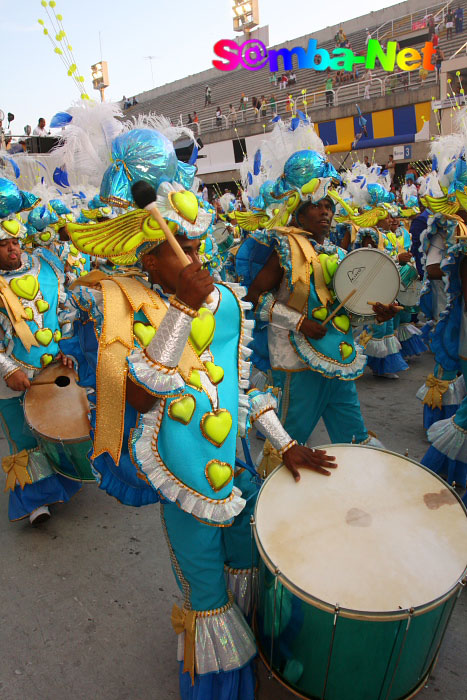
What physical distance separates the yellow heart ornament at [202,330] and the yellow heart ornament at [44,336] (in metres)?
1.80

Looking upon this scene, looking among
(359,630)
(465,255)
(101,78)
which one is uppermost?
(101,78)

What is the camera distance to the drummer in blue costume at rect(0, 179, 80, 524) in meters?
3.01

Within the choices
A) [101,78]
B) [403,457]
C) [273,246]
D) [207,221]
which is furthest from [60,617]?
[101,78]

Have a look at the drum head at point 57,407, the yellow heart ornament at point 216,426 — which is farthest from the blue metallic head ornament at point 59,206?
the yellow heart ornament at point 216,426

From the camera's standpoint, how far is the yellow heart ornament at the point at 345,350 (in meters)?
2.96

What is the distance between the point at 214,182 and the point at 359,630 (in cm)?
2028

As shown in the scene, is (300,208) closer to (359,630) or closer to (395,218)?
(359,630)

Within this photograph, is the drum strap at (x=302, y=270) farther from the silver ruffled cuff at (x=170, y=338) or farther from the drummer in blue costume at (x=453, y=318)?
the silver ruffled cuff at (x=170, y=338)

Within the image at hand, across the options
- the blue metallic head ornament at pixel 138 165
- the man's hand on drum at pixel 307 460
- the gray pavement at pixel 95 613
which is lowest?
the gray pavement at pixel 95 613

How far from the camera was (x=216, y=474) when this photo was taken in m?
1.62

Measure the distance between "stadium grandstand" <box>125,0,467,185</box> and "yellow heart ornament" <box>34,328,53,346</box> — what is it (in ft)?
25.2

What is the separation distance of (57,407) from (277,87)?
25231mm

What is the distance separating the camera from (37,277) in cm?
322

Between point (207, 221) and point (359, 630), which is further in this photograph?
point (207, 221)
